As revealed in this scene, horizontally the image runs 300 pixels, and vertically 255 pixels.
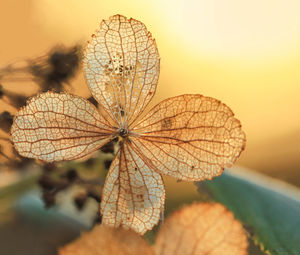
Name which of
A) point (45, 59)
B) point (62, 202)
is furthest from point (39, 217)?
point (45, 59)

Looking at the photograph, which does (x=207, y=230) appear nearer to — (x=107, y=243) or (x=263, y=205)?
(x=107, y=243)

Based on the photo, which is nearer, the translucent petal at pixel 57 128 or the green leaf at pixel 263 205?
the translucent petal at pixel 57 128

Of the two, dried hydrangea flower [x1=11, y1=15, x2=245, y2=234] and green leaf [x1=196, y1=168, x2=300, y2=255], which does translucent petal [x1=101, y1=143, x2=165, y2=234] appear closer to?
dried hydrangea flower [x1=11, y1=15, x2=245, y2=234]

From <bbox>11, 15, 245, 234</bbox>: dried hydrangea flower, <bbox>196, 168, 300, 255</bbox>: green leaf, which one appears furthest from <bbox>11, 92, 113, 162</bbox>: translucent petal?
<bbox>196, 168, 300, 255</bbox>: green leaf

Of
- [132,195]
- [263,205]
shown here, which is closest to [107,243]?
[132,195]

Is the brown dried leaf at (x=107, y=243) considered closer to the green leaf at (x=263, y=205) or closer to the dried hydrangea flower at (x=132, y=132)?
the dried hydrangea flower at (x=132, y=132)

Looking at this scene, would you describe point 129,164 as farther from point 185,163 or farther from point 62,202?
point 62,202

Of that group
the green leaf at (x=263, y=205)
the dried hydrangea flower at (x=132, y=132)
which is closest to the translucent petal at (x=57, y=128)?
the dried hydrangea flower at (x=132, y=132)
